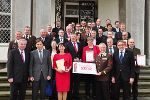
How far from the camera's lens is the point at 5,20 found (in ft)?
54.3

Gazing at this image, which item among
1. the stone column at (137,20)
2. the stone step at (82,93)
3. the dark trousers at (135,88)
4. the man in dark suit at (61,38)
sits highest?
the stone column at (137,20)

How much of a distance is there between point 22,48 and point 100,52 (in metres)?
2.21

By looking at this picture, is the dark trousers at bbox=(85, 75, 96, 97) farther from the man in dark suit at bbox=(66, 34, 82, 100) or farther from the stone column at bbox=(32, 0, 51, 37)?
the stone column at bbox=(32, 0, 51, 37)

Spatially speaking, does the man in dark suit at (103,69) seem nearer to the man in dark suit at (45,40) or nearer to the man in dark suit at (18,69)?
the man in dark suit at (45,40)

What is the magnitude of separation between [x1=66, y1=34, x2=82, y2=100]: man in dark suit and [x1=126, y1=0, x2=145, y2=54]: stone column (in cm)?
408

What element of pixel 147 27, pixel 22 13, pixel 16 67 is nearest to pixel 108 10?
pixel 147 27

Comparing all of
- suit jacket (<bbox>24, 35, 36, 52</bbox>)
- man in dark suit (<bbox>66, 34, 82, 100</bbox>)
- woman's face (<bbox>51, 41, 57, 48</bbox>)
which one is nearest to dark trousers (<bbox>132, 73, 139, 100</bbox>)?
man in dark suit (<bbox>66, 34, 82, 100</bbox>)

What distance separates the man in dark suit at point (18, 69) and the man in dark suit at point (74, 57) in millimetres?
1411

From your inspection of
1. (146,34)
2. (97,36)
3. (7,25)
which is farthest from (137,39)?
(7,25)

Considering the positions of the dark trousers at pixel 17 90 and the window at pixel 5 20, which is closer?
the dark trousers at pixel 17 90

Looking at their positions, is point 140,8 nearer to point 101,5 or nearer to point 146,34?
point 146,34

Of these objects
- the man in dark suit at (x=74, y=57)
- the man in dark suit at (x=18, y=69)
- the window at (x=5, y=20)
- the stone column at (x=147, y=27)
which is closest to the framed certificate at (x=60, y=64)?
the man in dark suit at (x=74, y=57)

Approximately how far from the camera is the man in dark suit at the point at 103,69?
11145mm

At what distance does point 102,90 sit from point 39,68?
1924 mm
